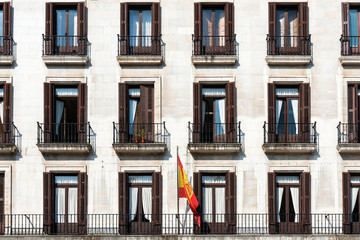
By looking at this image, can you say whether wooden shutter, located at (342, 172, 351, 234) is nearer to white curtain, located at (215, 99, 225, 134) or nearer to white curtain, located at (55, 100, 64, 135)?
white curtain, located at (215, 99, 225, 134)

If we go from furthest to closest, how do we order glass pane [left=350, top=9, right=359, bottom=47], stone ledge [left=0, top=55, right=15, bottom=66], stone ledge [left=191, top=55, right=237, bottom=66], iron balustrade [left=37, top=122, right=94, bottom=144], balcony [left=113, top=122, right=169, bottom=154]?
glass pane [left=350, top=9, right=359, bottom=47] → stone ledge [left=0, top=55, right=15, bottom=66] → stone ledge [left=191, top=55, right=237, bottom=66] → iron balustrade [left=37, top=122, right=94, bottom=144] → balcony [left=113, top=122, right=169, bottom=154]

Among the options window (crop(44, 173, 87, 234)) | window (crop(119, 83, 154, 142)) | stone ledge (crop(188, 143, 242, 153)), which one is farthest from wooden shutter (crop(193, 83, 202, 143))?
window (crop(44, 173, 87, 234))

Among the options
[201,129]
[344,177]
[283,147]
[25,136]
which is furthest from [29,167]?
[344,177]

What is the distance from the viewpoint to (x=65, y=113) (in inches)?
1491

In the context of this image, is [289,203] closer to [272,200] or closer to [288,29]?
[272,200]

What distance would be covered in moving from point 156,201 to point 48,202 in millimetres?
4644

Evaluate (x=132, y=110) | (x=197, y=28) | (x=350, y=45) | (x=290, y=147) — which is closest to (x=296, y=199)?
(x=290, y=147)

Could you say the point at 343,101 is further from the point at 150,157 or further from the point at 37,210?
the point at 37,210

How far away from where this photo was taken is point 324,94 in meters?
37.7

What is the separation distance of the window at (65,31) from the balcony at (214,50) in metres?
5.00

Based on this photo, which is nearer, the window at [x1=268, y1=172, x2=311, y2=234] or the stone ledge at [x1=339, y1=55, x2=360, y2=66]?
the window at [x1=268, y1=172, x2=311, y2=234]

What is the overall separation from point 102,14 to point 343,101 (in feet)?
37.2

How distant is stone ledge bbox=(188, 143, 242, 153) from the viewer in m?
36.8

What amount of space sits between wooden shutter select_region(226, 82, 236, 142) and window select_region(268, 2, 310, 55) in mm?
2449
